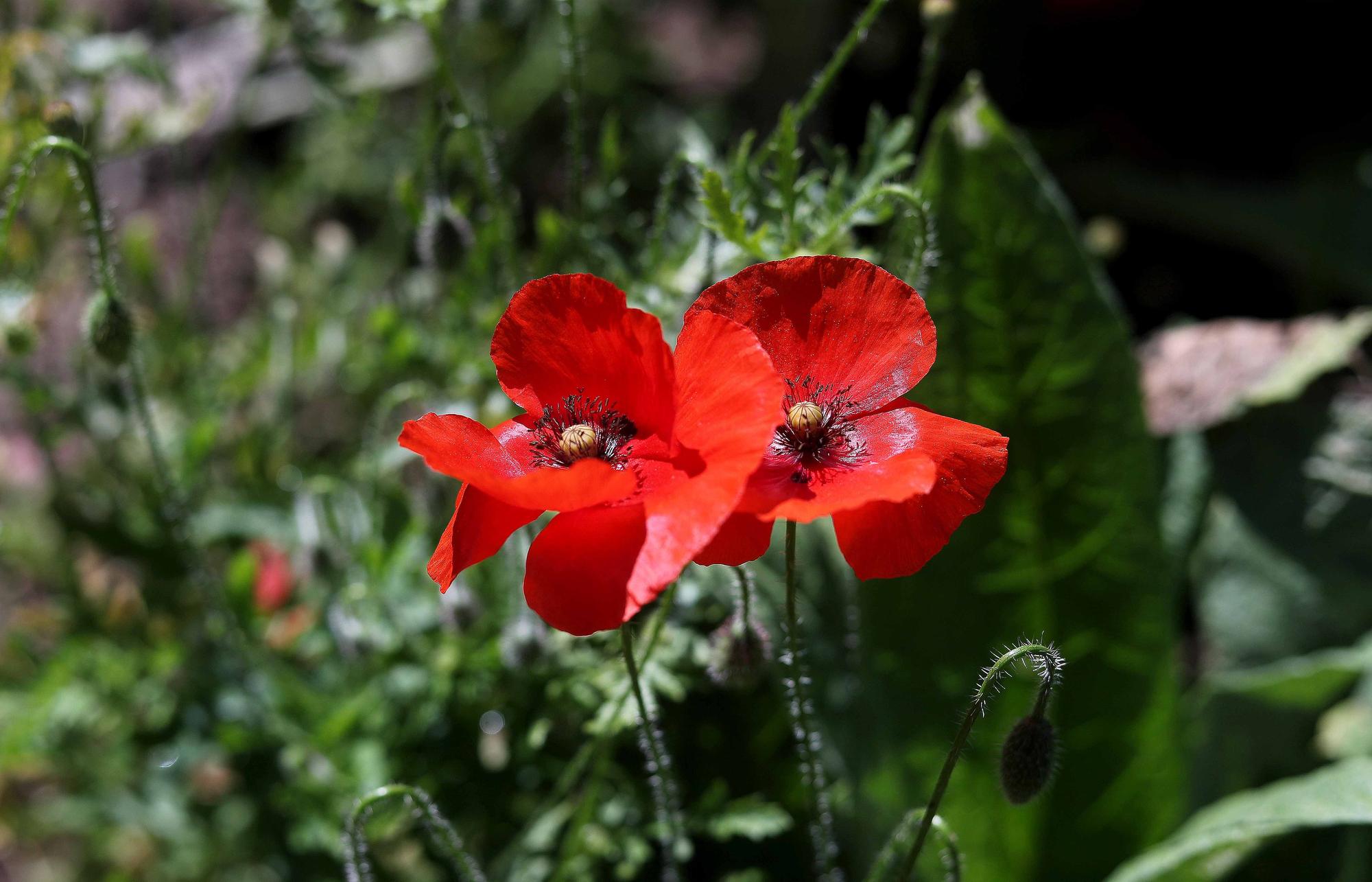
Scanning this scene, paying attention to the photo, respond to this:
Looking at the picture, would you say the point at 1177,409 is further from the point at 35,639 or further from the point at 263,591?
the point at 35,639

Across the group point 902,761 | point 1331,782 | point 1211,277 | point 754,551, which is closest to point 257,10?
point 754,551

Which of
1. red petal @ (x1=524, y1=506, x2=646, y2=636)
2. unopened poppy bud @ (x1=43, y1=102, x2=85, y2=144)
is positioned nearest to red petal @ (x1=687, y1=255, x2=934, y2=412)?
red petal @ (x1=524, y1=506, x2=646, y2=636)

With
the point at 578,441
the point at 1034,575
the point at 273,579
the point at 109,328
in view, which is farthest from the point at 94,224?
the point at 1034,575

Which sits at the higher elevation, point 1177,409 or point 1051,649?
point 1177,409

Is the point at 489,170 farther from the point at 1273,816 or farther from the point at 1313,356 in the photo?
the point at 1313,356

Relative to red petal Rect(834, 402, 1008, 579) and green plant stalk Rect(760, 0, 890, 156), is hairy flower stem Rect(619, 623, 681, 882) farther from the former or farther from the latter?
green plant stalk Rect(760, 0, 890, 156)
